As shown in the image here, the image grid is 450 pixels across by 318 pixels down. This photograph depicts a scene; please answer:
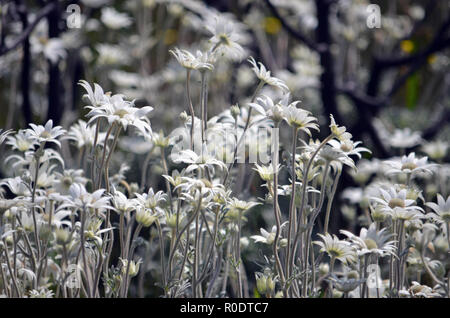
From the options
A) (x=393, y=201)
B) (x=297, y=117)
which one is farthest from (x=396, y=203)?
(x=297, y=117)

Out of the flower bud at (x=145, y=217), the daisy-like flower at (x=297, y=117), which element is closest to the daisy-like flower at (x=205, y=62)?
the daisy-like flower at (x=297, y=117)

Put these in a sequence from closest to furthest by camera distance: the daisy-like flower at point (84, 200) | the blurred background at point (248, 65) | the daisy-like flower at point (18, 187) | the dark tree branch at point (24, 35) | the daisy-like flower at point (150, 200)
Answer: the daisy-like flower at point (84, 200) < the daisy-like flower at point (150, 200) < the daisy-like flower at point (18, 187) < the dark tree branch at point (24, 35) < the blurred background at point (248, 65)

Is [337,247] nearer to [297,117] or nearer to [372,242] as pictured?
[372,242]

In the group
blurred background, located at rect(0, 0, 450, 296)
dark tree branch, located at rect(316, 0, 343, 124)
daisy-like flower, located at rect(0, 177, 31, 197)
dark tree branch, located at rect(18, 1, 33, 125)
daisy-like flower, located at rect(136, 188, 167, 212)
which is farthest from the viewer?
dark tree branch, located at rect(316, 0, 343, 124)

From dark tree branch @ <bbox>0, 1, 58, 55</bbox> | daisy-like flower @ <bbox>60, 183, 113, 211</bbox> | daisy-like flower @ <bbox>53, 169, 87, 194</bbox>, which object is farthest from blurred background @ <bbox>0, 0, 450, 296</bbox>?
daisy-like flower @ <bbox>60, 183, 113, 211</bbox>

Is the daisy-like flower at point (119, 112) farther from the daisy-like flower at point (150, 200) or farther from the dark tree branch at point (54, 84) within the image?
the dark tree branch at point (54, 84)

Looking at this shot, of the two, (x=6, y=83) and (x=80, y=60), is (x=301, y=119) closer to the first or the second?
(x=80, y=60)

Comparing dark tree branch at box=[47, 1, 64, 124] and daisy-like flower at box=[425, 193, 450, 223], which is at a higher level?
dark tree branch at box=[47, 1, 64, 124]

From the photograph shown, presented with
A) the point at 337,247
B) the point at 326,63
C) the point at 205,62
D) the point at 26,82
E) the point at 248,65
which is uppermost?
the point at 248,65

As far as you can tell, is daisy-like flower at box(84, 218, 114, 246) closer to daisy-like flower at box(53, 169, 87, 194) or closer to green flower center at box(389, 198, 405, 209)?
daisy-like flower at box(53, 169, 87, 194)

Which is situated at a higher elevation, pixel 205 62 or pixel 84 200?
pixel 205 62
